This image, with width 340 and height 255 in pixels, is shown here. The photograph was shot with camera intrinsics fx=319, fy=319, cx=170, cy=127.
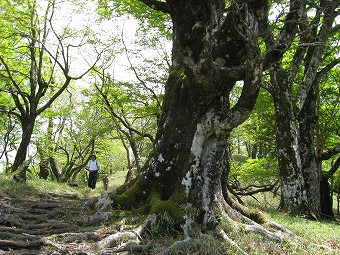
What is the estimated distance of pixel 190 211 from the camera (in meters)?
5.81

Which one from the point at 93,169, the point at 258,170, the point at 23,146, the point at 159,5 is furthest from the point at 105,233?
the point at 258,170

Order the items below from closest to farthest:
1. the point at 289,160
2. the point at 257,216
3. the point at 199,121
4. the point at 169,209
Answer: the point at 169,209
the point at 199,121
the point at 257,216
the point at 289,160

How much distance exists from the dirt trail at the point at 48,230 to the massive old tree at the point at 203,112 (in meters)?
0.98

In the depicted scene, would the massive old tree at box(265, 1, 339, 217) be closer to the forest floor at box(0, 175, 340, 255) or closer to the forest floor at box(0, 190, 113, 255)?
the forest floor at box(0, 175, 340, 255)

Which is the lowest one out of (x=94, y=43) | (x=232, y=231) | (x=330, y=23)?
(x=232, y=231)

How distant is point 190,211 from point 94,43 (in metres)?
15.6

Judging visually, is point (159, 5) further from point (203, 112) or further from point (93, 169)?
point (93, 169)

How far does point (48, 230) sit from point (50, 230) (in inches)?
3.3

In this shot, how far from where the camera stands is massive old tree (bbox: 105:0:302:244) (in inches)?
218

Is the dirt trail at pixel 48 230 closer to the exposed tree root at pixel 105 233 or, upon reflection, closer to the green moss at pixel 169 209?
the exposed tree root at pixel 105 233

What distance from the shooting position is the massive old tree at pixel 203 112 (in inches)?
218

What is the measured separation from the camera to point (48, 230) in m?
5.57

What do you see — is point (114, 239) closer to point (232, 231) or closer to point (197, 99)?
point (232, 231)

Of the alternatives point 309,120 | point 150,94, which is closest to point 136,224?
point 309,120
